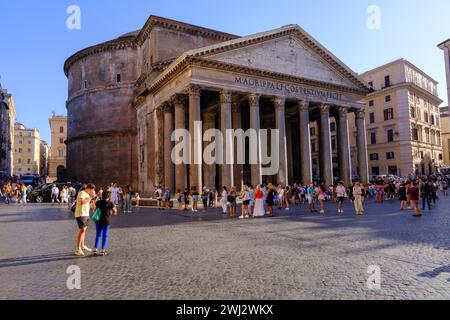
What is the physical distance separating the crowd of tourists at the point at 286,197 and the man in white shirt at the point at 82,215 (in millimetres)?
8592

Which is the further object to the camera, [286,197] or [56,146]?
[56,146]

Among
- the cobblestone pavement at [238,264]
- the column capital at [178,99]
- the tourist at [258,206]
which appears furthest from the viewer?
the column capital at [178,99]

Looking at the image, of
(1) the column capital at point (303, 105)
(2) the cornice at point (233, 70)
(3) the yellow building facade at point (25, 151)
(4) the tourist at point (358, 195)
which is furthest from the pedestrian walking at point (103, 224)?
(3) the yellow building facade at point (25, 151)

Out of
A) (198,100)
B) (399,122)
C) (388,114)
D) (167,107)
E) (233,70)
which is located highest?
(388,114)

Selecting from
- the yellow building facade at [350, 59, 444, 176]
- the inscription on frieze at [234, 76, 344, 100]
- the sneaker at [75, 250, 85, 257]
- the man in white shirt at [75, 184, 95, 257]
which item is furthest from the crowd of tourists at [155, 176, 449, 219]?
the yellow building facade at [350, 59, 444, 176]

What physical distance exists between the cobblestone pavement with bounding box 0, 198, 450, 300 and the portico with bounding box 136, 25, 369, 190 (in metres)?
13.5

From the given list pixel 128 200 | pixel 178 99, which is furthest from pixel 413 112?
pixel 128 200

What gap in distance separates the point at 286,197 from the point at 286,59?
1342cm

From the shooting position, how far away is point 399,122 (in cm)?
4431

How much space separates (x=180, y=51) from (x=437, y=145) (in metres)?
44.3

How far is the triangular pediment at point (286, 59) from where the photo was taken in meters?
24.9

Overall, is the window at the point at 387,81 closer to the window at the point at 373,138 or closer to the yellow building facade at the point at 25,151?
the window at the point at 373,138

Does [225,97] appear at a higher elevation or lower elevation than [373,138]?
higher

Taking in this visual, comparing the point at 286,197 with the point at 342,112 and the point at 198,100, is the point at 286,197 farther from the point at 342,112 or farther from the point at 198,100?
the point at 342,112
